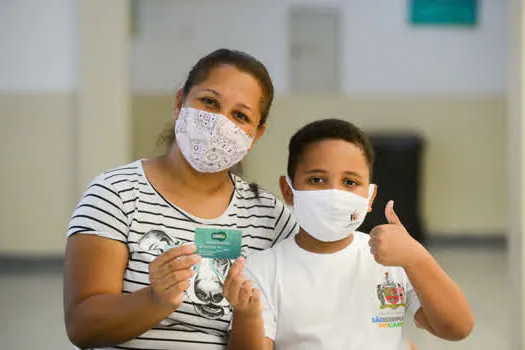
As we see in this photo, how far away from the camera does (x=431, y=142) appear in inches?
321

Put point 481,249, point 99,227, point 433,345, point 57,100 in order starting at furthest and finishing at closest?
point 481,249
point 57,100
point 433,345
point 99,227

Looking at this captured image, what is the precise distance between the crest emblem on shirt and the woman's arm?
50 cm

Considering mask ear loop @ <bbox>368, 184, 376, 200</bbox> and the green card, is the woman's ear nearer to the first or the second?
the green card

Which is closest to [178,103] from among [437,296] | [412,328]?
[437,296]

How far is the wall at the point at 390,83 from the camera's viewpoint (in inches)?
312

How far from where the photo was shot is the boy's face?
179cm

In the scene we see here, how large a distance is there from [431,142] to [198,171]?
21.7 feet

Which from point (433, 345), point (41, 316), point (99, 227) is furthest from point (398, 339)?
point (41, 316)

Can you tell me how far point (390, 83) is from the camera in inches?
317

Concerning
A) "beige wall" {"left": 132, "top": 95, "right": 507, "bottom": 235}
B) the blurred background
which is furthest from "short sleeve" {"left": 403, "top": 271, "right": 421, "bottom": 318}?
"beige wall" {"left": 132, "top": 95, "right": 507, "bottom": 235}

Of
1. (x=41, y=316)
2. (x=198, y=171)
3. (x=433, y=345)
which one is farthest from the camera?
(x=41, y=316)

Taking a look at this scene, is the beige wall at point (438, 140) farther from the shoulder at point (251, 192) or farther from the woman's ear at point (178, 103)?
the woman's ear at point (178, 103)

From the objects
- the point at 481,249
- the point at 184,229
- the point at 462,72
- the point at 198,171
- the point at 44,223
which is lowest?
the point at 481,249

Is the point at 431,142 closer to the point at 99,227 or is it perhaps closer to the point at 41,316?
the point at 41,316
